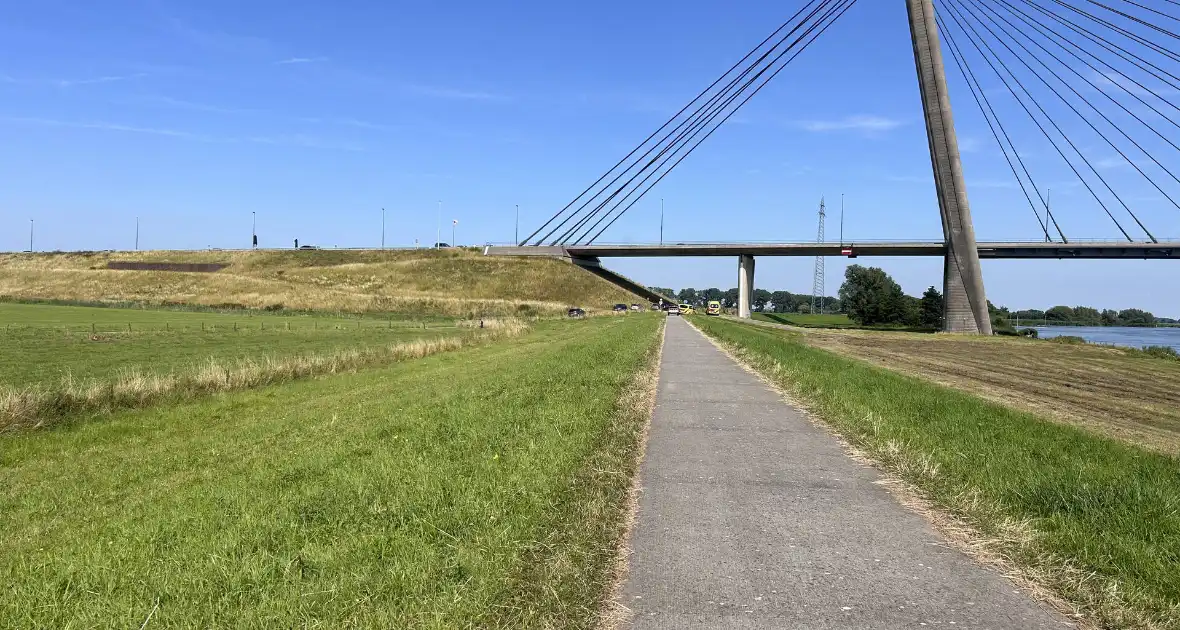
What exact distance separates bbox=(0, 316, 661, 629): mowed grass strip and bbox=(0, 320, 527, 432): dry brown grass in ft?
6.45

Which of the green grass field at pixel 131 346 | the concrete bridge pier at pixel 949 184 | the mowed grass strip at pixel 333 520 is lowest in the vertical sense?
the green grass field at pixel 131 346

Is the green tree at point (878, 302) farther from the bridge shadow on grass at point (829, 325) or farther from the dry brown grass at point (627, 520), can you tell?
the dry brown grass at point (627, 520)

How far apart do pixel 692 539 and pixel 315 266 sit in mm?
151677

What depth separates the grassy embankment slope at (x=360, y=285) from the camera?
4173 inches

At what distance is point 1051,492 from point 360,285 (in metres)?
128

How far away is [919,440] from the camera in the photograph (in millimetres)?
9750

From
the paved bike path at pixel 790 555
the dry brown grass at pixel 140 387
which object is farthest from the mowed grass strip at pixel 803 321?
the paved bike path at pixel 790 555

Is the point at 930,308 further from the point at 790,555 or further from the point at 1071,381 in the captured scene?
the point at 790,555

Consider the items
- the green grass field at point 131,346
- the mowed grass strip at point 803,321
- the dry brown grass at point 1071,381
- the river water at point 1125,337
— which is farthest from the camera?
the mowed grass strip at point 803,321

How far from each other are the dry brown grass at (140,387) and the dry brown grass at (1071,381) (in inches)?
820

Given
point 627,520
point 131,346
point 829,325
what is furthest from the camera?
point 829,325

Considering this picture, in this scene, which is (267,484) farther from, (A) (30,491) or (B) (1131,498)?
(B) (1131,498)

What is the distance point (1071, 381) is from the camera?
28.4 m

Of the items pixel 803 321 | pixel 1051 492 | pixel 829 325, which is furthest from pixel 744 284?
pixel 1051 492
